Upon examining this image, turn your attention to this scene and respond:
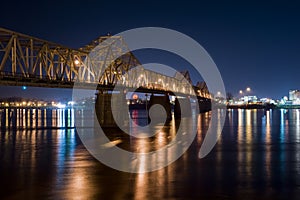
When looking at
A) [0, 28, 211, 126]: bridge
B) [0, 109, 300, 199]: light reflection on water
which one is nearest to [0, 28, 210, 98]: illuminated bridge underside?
[0, 28, 211, 126]: bridge

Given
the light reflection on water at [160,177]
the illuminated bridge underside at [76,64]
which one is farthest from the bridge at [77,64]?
the light reflection on water at [160,177]

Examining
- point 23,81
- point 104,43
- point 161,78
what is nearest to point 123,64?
point 104,43

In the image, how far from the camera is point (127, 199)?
49.3 feet

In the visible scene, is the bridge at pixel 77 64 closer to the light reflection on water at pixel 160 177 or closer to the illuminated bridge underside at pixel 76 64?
the illuminated bridge underside at pixel 76 64

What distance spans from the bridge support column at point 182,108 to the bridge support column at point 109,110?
51.2 m

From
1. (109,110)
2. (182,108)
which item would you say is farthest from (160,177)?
(182,108)

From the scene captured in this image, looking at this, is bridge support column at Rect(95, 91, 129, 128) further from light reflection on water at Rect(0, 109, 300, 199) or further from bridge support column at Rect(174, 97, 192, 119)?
bridge support column at Rect(174, 97, 192, 119)

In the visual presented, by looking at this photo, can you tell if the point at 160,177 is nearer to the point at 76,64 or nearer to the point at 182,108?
the point at 76,64

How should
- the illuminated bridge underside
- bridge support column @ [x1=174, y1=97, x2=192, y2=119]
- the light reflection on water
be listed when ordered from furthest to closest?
bridge support column @ [x1=174, y1=97, x2=192, y2=119] → the illuminated bridge underside → the light reflection on water

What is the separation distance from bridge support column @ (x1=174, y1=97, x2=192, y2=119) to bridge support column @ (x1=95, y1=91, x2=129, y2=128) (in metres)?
51.2

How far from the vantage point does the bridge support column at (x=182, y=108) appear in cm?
11841

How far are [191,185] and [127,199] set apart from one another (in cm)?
378

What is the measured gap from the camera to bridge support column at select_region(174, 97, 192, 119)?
4662 inches

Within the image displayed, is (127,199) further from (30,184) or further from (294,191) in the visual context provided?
(294,191)
